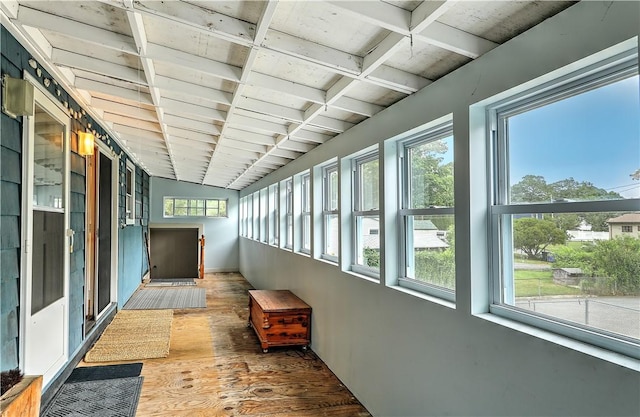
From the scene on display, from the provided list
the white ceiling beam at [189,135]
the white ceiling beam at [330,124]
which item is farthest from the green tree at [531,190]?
the white ceiling beam at [189,135]

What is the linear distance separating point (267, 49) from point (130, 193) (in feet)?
19.0

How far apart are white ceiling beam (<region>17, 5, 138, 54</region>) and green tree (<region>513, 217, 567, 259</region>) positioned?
7.83 ft

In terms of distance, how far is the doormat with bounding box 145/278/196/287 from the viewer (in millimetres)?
8754

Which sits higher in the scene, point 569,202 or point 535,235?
point 569,202

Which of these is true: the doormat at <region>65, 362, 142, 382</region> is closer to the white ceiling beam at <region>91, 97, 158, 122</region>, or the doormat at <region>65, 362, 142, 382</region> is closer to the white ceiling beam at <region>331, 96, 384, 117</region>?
the white ceiling beam at <region>91, 97, 158, 122</region>

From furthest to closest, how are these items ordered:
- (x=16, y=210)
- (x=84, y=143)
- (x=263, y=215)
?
1. (x=263, y=215)
2. (x=84, y=143)
3. (x=16, y=210)

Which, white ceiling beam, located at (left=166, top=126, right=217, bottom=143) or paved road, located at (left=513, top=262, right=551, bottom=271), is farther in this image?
white ceiling beam, located at (left=166, top=126, right=217, bottom=143)

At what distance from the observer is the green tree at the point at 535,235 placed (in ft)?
5.41

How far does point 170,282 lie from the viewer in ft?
30.2

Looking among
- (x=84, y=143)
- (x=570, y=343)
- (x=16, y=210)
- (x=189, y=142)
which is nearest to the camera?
(x=570, y=343)

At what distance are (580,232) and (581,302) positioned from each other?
269mm

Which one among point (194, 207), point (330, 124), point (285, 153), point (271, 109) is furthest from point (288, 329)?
point (194, 207)

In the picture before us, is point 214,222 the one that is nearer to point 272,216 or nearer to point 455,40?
point 272,216

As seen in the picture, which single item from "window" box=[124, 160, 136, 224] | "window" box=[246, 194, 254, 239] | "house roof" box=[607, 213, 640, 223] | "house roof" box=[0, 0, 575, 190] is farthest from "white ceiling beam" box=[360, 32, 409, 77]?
"window" box=[246, 194, 254, 239]
